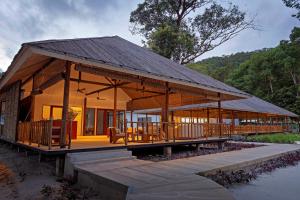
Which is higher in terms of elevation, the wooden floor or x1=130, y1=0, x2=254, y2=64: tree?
x1=130, y1=0, x2=254, y2=64: tree

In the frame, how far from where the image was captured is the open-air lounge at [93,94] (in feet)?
22.7

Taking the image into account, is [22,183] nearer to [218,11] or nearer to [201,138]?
[201,138]

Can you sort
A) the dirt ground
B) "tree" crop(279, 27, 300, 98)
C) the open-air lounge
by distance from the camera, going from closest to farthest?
the dirt ground, the open-air lounge, "tree" crop(279, 27, 300, 98)

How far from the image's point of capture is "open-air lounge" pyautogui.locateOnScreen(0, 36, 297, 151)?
22.7 feet

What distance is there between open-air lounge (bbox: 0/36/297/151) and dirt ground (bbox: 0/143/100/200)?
0.71 metres

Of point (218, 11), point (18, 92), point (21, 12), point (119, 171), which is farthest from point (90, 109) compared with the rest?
point (218, 11)

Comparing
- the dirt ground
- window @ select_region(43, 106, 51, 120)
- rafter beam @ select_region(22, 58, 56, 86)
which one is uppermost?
rafter beam @ select_region(22, 58, 56, 86)

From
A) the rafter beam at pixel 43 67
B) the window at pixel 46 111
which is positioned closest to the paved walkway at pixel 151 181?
the rafter beam at pixel 43 67

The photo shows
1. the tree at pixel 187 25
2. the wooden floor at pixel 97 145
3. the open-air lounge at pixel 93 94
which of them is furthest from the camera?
the tree at pixel 187 25

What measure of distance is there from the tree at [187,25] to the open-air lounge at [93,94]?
1339cm

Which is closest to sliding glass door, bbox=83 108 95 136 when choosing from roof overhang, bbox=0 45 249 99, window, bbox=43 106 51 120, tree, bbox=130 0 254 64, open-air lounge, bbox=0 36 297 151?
open-air lounge, bbox=0 36 297 151

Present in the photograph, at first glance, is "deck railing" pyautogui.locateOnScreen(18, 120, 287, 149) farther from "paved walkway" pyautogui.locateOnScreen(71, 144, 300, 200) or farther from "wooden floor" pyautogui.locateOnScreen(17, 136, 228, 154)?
"paved walkway" pyautogui.locateOnScreen(71, 144, 300, 200)

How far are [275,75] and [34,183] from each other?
45034 mm

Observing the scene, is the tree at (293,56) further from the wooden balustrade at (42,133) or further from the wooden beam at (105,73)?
the wooden balustrade at (42,133)
